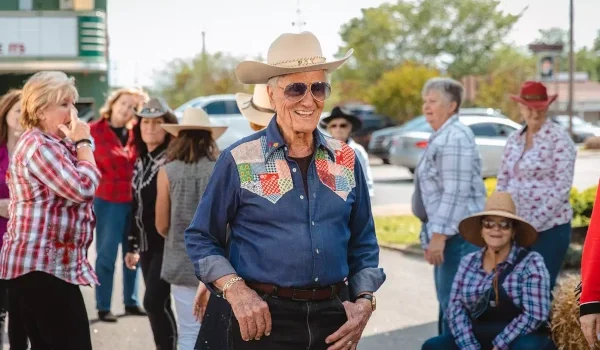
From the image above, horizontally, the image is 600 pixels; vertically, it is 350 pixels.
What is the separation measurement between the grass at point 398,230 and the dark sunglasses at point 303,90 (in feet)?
29.3

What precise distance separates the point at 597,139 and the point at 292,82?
79.9 inches

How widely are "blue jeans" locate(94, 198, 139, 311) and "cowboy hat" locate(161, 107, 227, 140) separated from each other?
2331 mm

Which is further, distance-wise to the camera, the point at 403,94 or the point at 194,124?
the point at 403,94

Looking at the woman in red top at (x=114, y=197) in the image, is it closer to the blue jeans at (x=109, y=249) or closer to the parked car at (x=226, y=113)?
the blue jeans at (x=109, y=249)

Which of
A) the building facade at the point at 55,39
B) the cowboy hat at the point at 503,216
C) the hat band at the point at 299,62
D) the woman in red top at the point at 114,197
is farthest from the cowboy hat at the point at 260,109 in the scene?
the building facade at the point at 55,39

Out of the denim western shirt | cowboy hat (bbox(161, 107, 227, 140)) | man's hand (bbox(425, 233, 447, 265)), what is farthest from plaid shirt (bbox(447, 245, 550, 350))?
the denim western shirt

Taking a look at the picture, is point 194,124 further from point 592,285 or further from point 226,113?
point 226,113

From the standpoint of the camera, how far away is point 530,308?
572cm

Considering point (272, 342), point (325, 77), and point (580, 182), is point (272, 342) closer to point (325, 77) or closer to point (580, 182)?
point (325, 77)

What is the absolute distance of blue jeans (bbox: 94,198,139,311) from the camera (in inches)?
338

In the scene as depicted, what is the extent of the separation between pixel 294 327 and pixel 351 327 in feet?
0.73

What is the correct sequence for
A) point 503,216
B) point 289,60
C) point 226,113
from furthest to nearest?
point 226,113 → point 503,216 → point 289,60

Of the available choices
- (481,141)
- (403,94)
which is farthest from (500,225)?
(403,94)

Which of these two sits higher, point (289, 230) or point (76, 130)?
point (76, 130)
